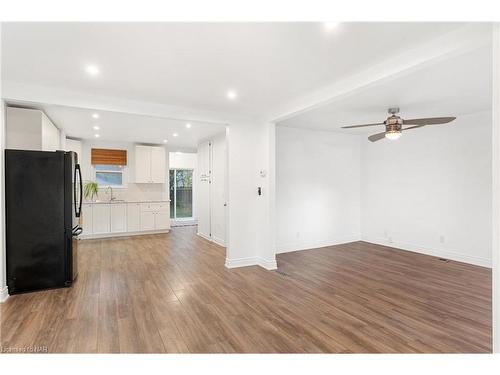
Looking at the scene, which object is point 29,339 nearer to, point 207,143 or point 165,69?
point 165,69

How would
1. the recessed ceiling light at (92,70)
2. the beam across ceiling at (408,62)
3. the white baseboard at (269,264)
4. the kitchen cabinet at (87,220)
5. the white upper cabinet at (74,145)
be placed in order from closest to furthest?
the beam across ceiling at (408,62) → the recessed ceiling light at (92,70) → the white baseboard at (269,264) → the white upper cabinet at (74,145) → the kitchen cabinet at (87,220)

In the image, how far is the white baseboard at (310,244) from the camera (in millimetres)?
5523

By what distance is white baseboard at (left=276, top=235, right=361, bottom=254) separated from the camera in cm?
552

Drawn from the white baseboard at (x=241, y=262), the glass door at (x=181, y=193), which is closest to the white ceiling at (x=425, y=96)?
the white baseboard at (x=241, y=262)

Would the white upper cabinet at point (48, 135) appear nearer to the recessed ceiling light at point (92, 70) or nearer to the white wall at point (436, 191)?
the recessed ceiling light at point (92, 70)

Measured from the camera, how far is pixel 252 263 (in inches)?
184

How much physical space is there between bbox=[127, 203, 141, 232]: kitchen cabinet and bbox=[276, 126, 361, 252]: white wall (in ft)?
13.2

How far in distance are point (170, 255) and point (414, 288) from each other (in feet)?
13.6

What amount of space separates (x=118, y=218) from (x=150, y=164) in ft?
5.62

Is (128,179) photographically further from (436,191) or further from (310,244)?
(436,191)

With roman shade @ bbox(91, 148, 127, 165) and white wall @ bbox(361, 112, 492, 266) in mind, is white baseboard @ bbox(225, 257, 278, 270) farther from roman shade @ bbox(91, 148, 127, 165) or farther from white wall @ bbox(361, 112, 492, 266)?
roman shade @ bbox(91, 148, 127, 165)

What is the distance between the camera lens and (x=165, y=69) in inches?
109

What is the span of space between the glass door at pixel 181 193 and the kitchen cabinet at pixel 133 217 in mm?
2356

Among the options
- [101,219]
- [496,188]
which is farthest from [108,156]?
[496,188]
